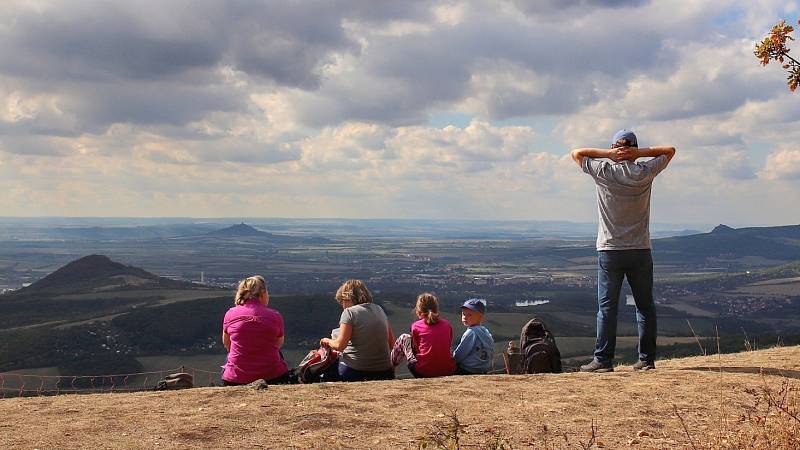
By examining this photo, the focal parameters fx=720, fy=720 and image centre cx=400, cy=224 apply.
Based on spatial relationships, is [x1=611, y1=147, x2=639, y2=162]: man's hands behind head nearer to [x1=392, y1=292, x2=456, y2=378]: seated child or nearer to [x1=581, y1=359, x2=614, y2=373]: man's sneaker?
[x1=581, y1=359, x2=614, y2=373]: man's sneaker

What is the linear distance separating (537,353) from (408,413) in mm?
3118

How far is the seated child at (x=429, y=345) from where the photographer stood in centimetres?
979

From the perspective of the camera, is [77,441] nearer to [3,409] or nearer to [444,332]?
[3,409]

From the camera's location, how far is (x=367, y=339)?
9562 millimetres

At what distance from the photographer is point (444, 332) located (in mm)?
9844

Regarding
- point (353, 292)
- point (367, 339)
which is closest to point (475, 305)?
point (367, 339)

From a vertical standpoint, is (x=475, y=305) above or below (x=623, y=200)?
below

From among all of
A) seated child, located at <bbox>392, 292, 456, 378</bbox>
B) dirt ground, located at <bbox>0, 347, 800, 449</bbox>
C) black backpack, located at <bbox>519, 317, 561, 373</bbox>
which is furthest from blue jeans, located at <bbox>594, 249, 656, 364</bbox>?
seated child, located at <bbox>392, 292, 456, 378</bbox>

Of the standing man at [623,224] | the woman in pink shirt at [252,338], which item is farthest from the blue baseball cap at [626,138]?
the woman in pink shirt at [252,338]

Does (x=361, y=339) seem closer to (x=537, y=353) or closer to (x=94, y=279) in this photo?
(x=537, y=353)

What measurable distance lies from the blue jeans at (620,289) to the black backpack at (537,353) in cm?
79

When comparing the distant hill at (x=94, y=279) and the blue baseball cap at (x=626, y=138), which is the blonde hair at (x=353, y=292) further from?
the distant hill at (x=94, y=279)

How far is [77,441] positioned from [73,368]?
95808 millimetres

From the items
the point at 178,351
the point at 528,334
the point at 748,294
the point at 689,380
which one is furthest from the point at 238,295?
the point at 748,294
